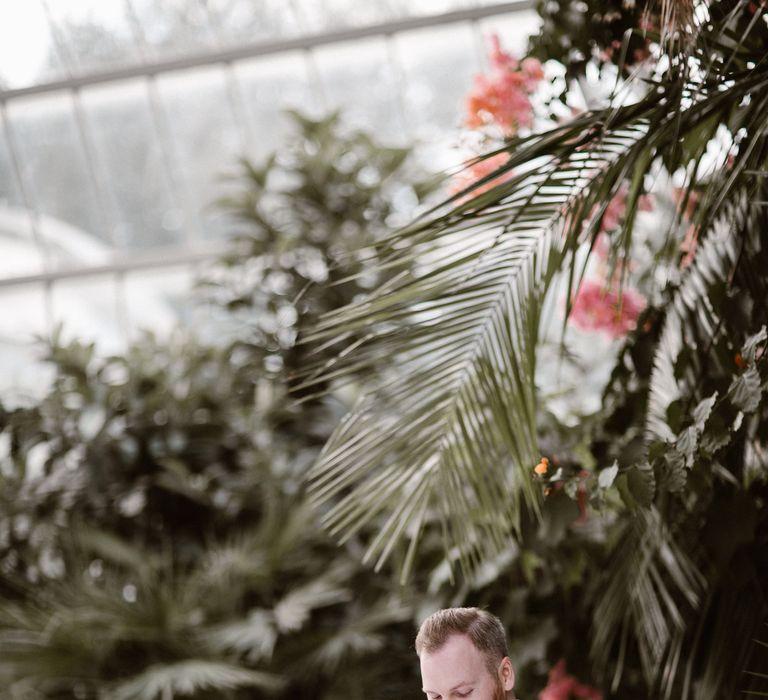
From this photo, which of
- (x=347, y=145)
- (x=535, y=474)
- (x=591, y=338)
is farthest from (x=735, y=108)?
(x=591, y=338)

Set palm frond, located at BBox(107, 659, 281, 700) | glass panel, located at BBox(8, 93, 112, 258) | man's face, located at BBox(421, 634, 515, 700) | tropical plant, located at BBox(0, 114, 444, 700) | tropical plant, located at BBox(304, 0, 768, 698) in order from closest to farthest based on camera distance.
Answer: man's face, located at BBox(421, 634, 515, 700) < tropical plant, located at BBox(304, 0, 768, 698) < palm frond, located at BBox(107, 659, 281, 700) < tropical plant, located at BBox(0, 114, 444, 700) < glass panel, located at BBox(8, 93, 112, 258)

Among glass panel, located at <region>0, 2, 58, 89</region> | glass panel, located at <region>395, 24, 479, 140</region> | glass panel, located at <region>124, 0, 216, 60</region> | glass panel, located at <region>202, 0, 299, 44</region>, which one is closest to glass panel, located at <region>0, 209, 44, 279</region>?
glass panel, located at <region>0, 2, 58, 89</region>

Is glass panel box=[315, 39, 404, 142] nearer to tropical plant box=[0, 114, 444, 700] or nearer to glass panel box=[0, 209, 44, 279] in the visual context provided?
tropical plant box=[0, 114, 444, 700]

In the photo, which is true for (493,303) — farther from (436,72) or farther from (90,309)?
A: (90,309)

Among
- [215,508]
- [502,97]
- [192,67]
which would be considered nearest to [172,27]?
[192,67]

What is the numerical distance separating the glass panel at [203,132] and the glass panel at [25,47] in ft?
2.08

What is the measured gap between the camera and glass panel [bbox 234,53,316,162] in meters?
6.55

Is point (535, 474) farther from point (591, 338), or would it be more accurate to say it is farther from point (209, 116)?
point (209, 116)

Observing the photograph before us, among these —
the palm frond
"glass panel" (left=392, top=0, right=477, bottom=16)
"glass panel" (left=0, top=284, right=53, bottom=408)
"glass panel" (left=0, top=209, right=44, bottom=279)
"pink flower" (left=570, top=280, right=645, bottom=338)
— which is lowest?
the palm frond

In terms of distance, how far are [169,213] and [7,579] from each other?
291 centimetres

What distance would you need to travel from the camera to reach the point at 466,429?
2109 mm

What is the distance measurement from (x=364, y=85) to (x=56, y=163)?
71.7 inches

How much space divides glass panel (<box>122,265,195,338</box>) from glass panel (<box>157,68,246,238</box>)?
1.10ft

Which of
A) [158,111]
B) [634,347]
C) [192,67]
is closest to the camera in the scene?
[634,347]
